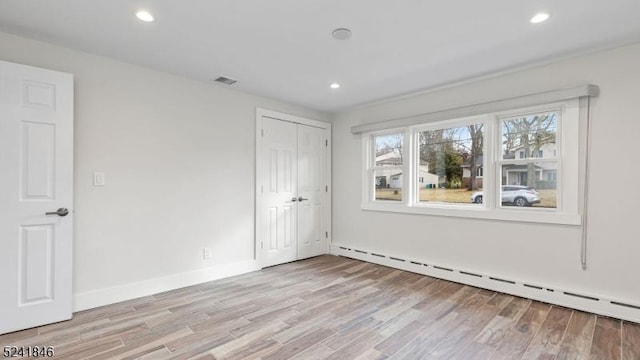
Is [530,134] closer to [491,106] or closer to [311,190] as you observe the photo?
[491,106]

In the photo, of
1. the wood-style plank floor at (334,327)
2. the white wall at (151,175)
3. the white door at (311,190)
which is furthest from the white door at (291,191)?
the wood-style plank floor at (334,327)

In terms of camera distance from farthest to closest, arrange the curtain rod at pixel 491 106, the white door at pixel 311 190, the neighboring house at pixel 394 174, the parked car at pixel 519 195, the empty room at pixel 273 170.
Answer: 1. the white door at pixel 311 190
2. the neighboring house at pixel 394 174
3. the parked car at pixel 519 195
4. the curtain rod at pixel 491 106
5. the empty room at pixel 273 170

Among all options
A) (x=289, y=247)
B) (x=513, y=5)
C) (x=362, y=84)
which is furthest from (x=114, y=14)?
(x=289, y=247)

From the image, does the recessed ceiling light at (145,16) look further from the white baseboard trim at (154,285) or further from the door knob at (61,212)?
the white baseboard trim at (154,285)

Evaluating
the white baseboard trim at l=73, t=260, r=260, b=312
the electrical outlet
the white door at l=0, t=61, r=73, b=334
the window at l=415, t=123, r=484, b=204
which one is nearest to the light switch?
the white door at l=0, t=61, r=73, b=334

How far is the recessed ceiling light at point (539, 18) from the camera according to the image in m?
2.14

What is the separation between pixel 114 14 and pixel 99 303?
249cm

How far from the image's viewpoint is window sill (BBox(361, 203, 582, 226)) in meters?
2.88

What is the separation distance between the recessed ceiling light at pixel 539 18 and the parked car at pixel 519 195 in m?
1.68

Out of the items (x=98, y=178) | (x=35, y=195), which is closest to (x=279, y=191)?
(x=98, y=178)

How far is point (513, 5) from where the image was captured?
2.03 meters

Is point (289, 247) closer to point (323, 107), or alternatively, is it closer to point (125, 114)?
point (323, 107)

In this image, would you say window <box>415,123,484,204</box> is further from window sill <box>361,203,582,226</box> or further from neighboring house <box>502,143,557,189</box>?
neighboring house <box>502,143,557,189</box>

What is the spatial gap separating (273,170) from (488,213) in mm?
2735
